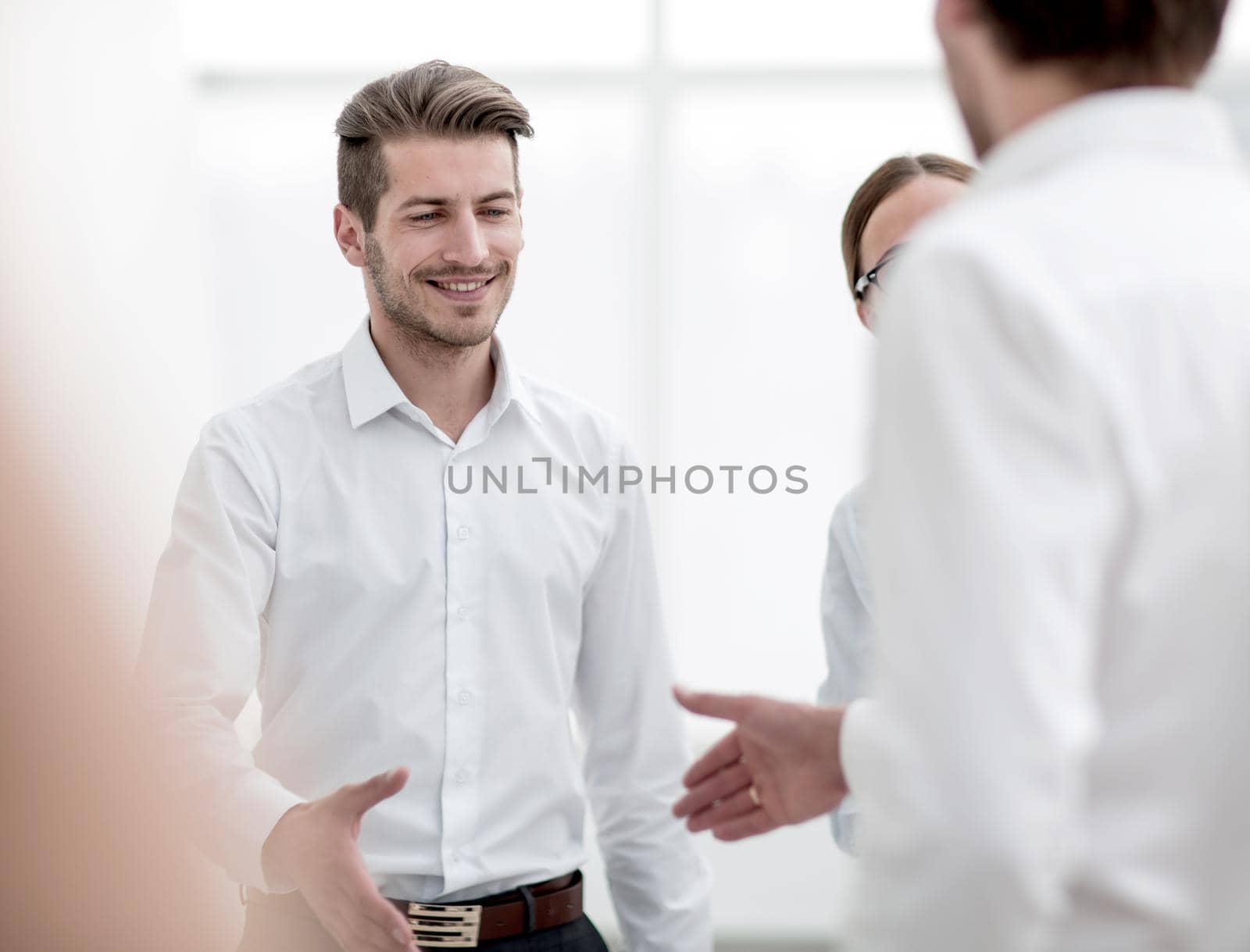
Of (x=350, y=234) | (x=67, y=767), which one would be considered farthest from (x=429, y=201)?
(x=67, y=767)

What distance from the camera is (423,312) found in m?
2.07

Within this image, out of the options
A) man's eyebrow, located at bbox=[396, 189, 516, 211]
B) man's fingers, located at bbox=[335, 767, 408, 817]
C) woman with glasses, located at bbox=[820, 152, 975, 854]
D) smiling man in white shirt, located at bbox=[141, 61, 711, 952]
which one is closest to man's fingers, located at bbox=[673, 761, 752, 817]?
man's fingers, located at bbox=[335, 767, 408, 817]

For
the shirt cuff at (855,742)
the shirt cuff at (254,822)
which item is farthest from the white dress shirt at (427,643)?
the shirt cuff at (855,742)

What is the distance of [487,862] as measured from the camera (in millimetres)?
1840

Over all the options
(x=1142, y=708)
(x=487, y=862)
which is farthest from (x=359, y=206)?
(x=1142, y=708)

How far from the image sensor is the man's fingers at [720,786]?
4.70 ft

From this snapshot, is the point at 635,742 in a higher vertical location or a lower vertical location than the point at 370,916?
higher

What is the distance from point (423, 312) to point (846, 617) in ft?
2.83

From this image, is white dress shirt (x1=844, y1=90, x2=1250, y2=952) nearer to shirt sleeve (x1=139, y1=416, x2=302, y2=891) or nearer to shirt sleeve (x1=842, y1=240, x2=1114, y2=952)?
shirt sleeve (x1=842, y1=240, x2=1114, y2=952)

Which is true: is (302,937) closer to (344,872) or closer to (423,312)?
(344,872)

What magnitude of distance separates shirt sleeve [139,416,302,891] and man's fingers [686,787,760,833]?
56 centimetres

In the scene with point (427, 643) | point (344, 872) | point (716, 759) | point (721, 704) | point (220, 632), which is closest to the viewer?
point (721, 704)

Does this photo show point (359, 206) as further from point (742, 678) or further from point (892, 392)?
point (742, 678)

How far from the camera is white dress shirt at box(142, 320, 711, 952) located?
1.81m
